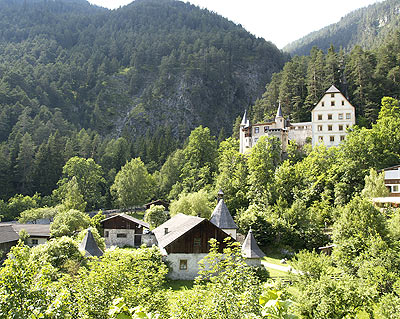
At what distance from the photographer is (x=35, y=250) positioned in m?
31.1

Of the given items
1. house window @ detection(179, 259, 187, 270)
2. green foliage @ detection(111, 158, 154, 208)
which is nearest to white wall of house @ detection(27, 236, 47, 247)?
house window @ detection(179, 259, 187, 270)

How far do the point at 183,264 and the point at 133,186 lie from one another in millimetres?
44201

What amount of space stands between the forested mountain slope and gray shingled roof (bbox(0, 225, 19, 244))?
50247 millimetres

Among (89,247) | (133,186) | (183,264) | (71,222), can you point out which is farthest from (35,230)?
(183,264)

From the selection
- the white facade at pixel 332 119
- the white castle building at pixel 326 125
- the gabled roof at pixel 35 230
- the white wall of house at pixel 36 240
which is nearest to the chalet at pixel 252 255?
the gabled roof at pixel 35 230

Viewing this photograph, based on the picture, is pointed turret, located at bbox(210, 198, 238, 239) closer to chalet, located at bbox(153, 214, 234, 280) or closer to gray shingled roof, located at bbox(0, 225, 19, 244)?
chalet, located at bbox(153, 214, 234, 280)

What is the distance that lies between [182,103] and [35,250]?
12516 centimetres

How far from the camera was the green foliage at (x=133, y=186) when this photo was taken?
76.8 meters

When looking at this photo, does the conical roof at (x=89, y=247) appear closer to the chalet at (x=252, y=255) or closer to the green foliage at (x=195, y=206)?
the chalet at (x=252, y=255)

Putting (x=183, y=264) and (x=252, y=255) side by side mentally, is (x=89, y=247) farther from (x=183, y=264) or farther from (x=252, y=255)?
(x=252, y=255)

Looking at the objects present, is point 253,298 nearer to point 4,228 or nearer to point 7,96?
point 4,228

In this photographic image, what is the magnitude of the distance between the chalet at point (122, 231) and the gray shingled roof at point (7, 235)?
38.8ft

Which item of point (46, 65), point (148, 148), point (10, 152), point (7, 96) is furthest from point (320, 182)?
point (46, 65)

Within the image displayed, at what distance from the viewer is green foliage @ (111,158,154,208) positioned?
76812mm
